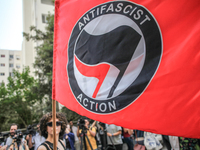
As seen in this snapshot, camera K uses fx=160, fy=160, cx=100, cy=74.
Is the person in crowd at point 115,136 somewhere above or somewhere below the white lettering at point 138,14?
below

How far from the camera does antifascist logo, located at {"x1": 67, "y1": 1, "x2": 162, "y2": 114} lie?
5.50ft

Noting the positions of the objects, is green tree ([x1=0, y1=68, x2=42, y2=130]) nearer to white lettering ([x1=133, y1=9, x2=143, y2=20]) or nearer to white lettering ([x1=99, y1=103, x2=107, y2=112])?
white lettering ([x1=99, y1=103, x2=107, y2=112])

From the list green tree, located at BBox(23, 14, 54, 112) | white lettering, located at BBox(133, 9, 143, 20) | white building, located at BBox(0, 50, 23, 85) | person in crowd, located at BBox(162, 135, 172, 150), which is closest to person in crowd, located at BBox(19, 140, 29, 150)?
person in crowd, located at BBox(162, 135, 172, 150)

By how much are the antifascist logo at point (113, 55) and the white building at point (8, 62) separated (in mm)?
52838

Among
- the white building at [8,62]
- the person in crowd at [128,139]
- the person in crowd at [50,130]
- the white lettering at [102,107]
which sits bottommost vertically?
the person in crowd at [128,139]

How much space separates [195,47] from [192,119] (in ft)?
2.18

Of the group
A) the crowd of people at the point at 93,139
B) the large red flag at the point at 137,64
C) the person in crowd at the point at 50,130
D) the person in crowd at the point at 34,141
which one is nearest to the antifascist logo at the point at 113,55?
the large red flag at the point at 137,64

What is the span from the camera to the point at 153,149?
427cm

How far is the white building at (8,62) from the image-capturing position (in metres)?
48.2

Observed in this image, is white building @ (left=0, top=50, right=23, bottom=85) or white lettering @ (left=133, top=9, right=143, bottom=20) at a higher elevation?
white building @ (left=0, top=50, right=23, bottom=85)

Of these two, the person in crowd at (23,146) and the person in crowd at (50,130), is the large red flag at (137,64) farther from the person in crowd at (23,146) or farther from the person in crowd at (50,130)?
the person in crowd at (23,146)

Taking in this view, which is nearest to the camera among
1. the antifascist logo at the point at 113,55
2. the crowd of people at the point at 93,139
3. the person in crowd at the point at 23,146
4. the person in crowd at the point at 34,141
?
the antifascist logo at the point at 113,55

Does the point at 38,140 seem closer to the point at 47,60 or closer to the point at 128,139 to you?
the point at 128,139

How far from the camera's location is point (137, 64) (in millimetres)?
1728
